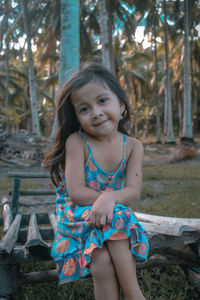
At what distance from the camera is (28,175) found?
356 cm

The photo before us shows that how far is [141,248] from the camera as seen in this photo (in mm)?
1509

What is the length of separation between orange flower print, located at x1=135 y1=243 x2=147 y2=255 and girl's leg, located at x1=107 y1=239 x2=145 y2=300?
7 cm

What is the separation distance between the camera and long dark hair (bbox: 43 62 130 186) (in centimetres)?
180

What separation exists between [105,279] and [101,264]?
7 cm

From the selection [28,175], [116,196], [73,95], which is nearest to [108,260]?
[116,196]

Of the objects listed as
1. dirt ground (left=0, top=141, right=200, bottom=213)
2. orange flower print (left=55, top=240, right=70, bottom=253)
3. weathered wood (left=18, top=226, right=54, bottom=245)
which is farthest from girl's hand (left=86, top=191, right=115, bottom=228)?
dirt ground (left=0, top=141, right=200, bottom=213)

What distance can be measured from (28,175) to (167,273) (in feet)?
6.47

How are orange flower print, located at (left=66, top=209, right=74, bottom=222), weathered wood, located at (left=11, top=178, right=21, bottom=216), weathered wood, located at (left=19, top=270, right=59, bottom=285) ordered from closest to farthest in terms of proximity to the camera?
1. orange flower print, located at (left=66, top=209, right=74, bottom=222)
2. weathered wood, located at (left=19, top=270, right=59, bottom=285)
3. weathered wood, located at (left=11, top=178, right=21, bottom=216)

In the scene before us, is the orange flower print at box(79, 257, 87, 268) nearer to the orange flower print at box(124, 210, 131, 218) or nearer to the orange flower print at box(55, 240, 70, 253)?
the orange flower print at box(55, 240, 70, 253)

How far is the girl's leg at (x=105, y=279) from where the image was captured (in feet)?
4.63

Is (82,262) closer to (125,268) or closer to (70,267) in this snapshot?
(70,267)

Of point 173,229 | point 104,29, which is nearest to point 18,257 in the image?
point 173,229

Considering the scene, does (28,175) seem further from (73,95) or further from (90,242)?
(90,242)

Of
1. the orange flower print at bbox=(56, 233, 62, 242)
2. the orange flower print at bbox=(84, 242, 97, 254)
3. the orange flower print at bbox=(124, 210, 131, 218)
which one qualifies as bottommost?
the orange flower print at bbox=(56, 233, 62, 242)
